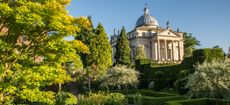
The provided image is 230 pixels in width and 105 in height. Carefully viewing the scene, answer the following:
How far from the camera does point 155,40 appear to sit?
8425 centimetres

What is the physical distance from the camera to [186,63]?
35.0m

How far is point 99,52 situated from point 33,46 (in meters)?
34.3

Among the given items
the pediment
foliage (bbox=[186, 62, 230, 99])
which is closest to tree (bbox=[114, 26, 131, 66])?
the pediment

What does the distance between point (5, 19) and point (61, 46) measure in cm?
217

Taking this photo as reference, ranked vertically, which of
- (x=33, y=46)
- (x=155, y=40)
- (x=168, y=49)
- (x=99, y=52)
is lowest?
(x=33, y=46)

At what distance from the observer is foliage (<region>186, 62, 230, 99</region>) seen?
58.1 ft

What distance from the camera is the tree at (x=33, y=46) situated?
10.5 meters

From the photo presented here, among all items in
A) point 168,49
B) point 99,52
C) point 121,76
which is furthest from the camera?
point 168,49

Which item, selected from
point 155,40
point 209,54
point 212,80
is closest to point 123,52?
point 155,40

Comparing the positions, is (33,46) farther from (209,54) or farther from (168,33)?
(168,33)

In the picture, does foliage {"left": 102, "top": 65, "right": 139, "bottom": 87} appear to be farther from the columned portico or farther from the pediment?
the columned portico

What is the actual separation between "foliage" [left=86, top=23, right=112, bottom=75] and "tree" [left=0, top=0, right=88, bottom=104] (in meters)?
31.8

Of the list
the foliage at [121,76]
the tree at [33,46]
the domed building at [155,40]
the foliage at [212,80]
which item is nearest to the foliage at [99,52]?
the foliage at [121,76]

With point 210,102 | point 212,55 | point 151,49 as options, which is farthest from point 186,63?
point 151,49
